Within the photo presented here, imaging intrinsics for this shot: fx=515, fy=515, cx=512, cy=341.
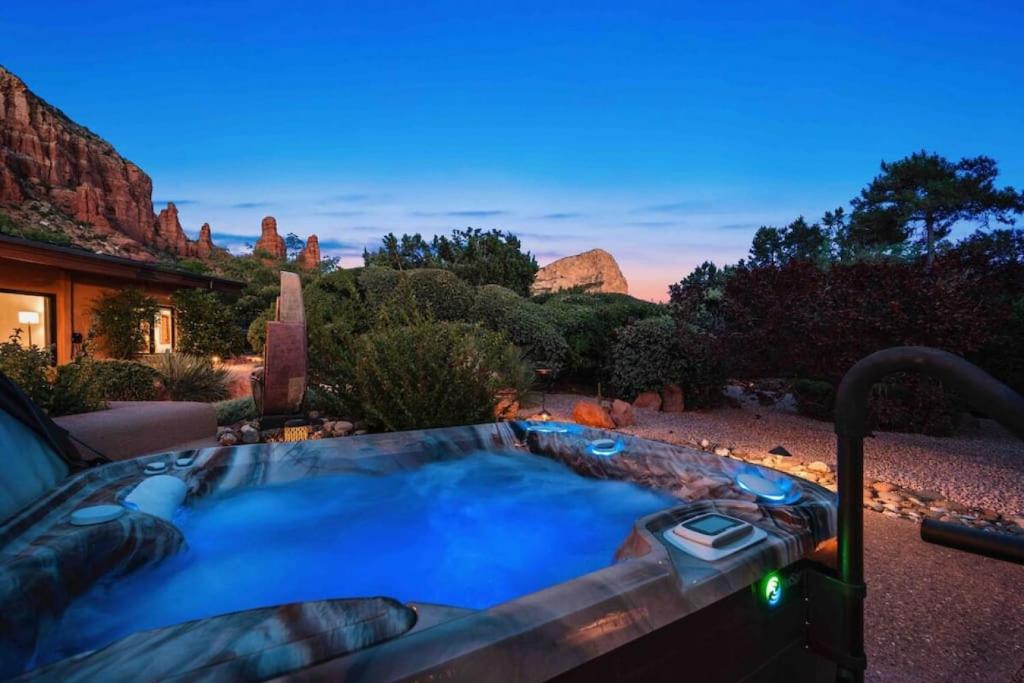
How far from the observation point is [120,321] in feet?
30.0

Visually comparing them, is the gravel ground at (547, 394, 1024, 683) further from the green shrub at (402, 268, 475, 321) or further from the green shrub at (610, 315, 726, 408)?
the green shrub at (402, 268, 475, 321)

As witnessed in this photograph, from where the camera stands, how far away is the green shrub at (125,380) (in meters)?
5.57

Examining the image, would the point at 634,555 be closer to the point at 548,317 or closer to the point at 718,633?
the point at 718,633

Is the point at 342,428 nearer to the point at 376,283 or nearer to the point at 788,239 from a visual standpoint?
the point at 376,283

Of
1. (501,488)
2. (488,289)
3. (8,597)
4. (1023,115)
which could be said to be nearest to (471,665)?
(8,597)

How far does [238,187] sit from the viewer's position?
1767 centimetres

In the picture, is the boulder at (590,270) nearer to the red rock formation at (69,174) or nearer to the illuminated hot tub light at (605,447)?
the red rock formation at (69,174)

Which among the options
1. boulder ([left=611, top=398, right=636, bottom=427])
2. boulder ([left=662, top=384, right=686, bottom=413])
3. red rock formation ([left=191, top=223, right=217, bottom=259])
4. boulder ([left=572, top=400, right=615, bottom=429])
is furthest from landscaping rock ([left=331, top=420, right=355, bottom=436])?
red rock formation ([left=191, top=223, right=217, bottom=259])

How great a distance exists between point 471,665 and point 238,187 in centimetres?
2007

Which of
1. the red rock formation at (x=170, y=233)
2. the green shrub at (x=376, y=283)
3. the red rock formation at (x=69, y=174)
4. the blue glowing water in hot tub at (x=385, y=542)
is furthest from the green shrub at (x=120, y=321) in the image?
the red rock formation at (x=170, y=233)

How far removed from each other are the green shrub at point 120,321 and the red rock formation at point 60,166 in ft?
89.6

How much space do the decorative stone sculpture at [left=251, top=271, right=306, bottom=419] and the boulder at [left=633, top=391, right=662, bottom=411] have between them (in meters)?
4.24

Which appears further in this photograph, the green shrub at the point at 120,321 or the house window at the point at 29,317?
the green shrub at the point at 120,321

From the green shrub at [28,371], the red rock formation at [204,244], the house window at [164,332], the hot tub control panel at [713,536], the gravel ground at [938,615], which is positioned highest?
the red rock formation at [204,244]
